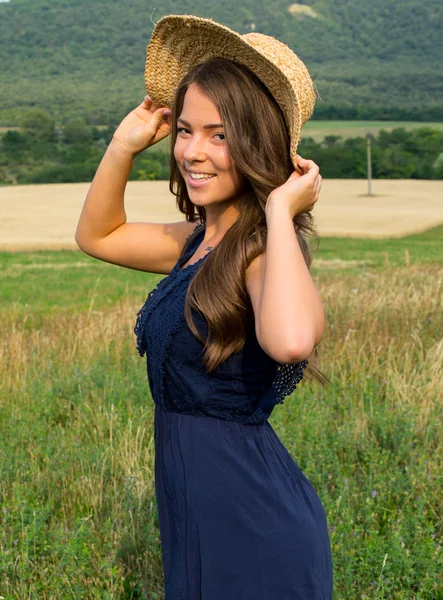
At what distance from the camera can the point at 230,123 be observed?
7.23 ft

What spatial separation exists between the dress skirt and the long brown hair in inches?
8.6

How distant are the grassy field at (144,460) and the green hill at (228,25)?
108 meters

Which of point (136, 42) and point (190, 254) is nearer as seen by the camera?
point (190, 254)

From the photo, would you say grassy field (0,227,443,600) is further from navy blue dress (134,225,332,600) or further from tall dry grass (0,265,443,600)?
navy blue dress (134,225,332,600)

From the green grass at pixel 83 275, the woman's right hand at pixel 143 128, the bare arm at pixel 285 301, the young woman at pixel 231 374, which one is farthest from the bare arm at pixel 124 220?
the green grass at pixel 83 275

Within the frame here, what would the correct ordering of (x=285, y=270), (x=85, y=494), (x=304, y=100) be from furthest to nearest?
1. (x=85, y=494)
2. (x=304, y=100)
3. (x=285, y=270)

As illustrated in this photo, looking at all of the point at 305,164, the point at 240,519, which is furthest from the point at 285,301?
the point at 240,519

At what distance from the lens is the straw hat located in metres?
2.20

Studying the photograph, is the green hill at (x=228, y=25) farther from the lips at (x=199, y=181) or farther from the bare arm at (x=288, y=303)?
the bare arm at (x=288, y=303)

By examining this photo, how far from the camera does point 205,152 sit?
2.25 meters

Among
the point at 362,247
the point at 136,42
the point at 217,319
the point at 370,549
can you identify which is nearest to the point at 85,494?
the point at 370,549

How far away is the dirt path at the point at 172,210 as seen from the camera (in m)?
36.8

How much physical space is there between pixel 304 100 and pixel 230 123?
0.69 feet

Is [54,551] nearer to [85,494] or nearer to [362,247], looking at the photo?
[85,494]
